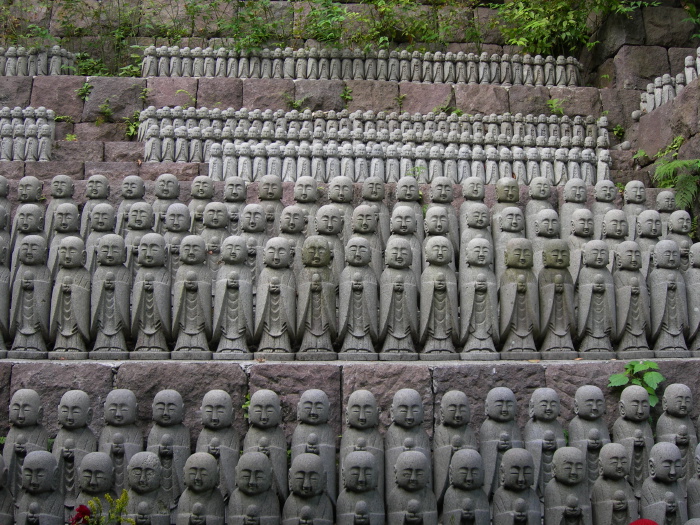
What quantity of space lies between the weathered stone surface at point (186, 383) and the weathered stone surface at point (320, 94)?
6754mm

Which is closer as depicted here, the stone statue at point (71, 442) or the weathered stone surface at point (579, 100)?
the stone statue at point (71, 442)

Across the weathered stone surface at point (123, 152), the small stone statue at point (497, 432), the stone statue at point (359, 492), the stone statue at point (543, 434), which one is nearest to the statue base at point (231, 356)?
the stone statue at point (359, 492)

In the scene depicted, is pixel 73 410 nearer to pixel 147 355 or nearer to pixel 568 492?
pixel 147 355

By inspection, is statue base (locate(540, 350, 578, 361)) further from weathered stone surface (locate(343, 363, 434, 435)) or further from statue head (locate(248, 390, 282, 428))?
statue head (locate(248, 390, 282, 428))

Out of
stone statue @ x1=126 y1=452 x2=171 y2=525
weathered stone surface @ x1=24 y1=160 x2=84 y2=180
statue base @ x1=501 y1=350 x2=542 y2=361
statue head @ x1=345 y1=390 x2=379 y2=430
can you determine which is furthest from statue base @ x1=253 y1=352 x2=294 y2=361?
weathered stone surface @ x1=24 y1=160 x2=84 y2=180

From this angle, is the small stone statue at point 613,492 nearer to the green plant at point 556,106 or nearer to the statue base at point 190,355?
the statue base at point 190,355

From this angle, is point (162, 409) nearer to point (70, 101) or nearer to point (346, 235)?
point (346, 235)

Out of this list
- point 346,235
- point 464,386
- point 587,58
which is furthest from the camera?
point 587,58

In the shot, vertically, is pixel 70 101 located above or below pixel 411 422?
above

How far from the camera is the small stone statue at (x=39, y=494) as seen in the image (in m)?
6.78

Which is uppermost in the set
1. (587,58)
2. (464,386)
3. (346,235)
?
(587,58)

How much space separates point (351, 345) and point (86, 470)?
2.69 meters

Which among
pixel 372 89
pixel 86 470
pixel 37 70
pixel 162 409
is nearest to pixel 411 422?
pixel 162 409

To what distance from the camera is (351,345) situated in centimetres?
852
